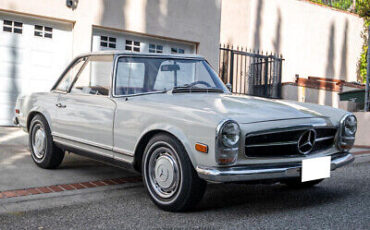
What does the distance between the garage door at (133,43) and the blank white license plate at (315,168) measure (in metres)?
7.61

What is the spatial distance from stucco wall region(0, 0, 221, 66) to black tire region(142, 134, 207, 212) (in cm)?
663

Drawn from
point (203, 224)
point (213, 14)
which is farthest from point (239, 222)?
point (213, 14)

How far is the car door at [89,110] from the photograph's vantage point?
183 inches

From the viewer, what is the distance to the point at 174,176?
3.86 m

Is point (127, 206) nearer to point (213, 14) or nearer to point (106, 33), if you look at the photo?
point (106, 33)

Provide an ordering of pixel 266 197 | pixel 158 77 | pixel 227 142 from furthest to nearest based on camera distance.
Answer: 1. pixel 158 77
2. pixel 266 197
3. pixel 227 142

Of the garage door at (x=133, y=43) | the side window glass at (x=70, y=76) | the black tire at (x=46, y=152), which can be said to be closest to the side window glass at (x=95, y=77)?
the side window glass at (x=70, y=76)

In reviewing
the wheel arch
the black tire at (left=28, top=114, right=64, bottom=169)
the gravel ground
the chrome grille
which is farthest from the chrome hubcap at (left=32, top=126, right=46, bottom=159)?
the chrome grille

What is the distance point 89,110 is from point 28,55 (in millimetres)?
5573

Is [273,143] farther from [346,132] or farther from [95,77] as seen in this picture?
[95,77]

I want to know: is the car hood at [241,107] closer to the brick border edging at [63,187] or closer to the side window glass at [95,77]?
the side window glass at [95,77]

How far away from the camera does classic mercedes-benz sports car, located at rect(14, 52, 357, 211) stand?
362cm

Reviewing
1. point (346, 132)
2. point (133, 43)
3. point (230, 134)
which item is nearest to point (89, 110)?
point (230, 134)

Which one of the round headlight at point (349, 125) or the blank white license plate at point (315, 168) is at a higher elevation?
the round headlight at point (349, 125)
